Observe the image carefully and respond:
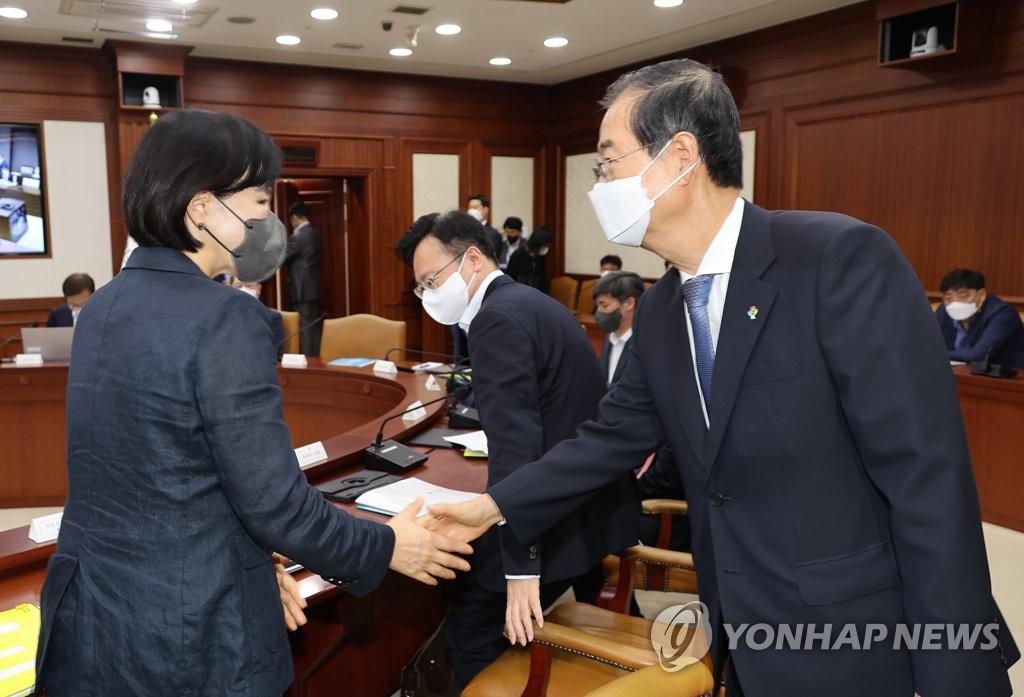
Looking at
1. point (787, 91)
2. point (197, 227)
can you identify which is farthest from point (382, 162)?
point (197, 227)

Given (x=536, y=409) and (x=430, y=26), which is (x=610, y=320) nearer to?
(x=536, y=409)

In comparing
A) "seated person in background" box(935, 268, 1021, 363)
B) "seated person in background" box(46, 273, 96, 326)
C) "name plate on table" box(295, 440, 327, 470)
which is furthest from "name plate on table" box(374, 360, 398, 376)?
"seated person in background" box(935, 268, 1021, 363)

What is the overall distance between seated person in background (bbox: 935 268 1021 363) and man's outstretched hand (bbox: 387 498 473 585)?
418cm

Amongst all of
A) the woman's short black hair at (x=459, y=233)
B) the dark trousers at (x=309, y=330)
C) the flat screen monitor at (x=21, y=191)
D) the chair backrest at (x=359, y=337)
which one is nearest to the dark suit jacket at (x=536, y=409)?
the woman's short black hair at (x=459, y=233)

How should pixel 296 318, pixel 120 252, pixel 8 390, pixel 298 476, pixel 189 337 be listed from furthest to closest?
1. pixel 120 252
2. pixel 296 318
3. pixel 8 390
4. pixel 298 476
5. pixel 189 337

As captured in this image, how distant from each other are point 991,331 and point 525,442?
13.3 ft

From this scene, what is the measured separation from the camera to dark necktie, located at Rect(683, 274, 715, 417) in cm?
132

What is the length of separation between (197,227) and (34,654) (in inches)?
29.5

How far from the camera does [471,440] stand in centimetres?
280

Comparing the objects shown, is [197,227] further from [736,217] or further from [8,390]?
[8,390]

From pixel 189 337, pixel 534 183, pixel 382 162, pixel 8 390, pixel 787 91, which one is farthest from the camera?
pixel 534 183

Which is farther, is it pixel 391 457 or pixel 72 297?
pixel 72 297

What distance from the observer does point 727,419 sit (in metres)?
1.21

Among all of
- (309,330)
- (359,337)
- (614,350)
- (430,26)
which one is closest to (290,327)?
(359,337)
